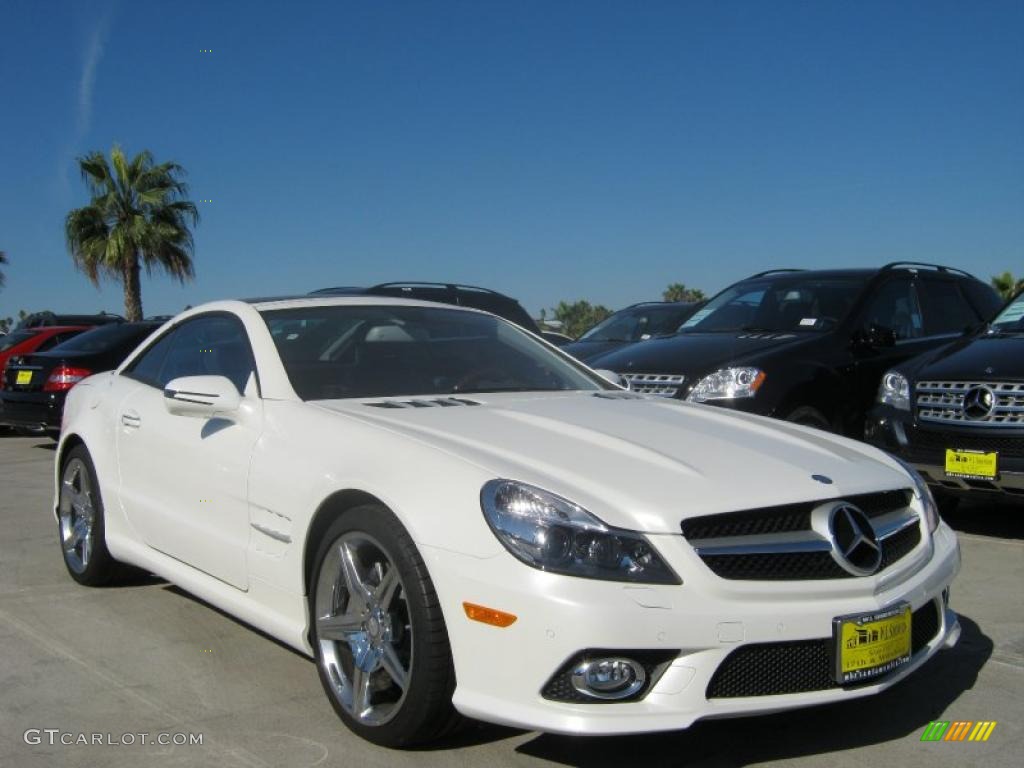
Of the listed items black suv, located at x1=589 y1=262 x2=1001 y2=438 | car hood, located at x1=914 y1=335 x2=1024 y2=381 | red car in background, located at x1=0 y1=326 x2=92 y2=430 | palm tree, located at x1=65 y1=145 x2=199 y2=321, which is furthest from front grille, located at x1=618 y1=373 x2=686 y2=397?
palm tree, located at x1=65 y1=145 x2=199 y2=321

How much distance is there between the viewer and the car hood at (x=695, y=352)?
7363 mm

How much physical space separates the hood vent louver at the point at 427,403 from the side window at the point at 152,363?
59.0 inches

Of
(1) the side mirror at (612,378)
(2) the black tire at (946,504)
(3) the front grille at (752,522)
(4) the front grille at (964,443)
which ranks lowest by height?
(2) the black tire at (946,504)

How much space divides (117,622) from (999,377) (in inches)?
186

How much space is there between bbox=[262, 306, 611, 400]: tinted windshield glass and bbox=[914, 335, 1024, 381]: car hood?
2590mm

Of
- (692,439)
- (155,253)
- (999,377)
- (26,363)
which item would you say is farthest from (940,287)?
(155,253)

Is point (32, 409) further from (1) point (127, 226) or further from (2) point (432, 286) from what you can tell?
(1) point (127, 226)

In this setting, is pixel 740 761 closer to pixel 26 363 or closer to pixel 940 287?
pixel 940 287

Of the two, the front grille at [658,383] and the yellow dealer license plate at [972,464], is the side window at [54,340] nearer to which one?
the front grille at [658,383]

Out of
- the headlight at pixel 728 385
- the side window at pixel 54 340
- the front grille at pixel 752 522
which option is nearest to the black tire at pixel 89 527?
the front grille at pixel 752 522

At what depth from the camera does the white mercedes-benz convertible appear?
2.90 m

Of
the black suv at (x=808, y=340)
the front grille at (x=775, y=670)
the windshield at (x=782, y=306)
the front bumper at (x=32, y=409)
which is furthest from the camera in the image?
the front bumper at (x=32, y=409)

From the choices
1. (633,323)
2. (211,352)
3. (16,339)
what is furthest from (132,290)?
(211,352)

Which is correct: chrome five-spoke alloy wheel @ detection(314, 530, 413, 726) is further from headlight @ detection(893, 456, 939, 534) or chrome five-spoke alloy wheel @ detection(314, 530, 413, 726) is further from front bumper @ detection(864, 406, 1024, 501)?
front bumper @ detection(864, 406, 1024, 501)
